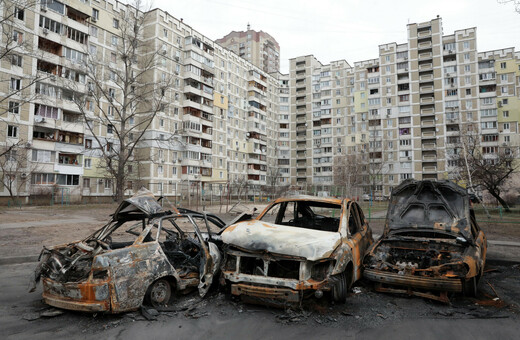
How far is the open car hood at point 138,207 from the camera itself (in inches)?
208

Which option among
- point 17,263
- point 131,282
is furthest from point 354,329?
point 17,263

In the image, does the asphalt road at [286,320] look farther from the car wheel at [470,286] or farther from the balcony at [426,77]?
the balcony at [426,77]

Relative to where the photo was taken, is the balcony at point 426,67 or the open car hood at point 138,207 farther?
the balcony at point 426,67

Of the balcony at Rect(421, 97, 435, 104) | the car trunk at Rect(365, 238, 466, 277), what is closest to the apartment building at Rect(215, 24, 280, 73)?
the balcony at Rect(421, 97, 435, 104)

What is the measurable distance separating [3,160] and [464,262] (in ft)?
130

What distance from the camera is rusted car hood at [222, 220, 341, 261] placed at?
14.6 ft

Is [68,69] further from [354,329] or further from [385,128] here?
[385,128]

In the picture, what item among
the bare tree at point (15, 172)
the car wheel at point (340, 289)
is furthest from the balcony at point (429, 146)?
the car wheel at point (340, 289)

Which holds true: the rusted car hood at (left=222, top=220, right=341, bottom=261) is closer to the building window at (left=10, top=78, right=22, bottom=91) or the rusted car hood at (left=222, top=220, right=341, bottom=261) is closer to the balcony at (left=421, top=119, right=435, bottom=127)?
the building window at (left=10, top=78, right=22, bottom=91)

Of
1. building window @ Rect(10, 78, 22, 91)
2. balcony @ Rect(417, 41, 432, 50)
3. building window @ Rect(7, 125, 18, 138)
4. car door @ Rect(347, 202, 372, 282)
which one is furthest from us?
balcony @ Rect(417, 41, 432, 50)

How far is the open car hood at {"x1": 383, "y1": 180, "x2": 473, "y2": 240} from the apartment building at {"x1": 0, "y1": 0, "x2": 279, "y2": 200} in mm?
15950

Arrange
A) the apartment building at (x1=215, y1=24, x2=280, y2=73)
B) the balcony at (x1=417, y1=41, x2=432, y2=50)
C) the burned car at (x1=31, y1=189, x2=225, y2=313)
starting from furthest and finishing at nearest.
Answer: the apartment building at (x1=215, y1=24, x2=280, y2=73) < the balcony at (x1=417, y1=41, x2=432, y2=50) < the burned car at (x1=31, y1=189, x2=225, y2=313)

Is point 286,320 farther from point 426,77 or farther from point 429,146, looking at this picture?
point 426,77

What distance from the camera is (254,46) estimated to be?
104 metres
